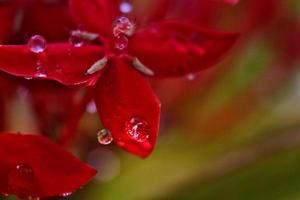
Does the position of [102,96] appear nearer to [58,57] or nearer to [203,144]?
[58,57]

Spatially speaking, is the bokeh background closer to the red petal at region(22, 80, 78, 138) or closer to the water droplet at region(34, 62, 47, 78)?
the red petal at region(22, 80, 78, 138)

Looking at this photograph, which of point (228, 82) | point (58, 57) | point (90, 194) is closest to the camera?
point (58, 57)

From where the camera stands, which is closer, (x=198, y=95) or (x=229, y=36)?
(x=229, y=36)

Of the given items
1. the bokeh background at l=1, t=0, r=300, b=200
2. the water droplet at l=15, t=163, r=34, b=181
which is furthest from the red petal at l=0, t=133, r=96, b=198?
the bokeh background at l=1, t=0, r=300, b=200

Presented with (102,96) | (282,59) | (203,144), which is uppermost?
(282,59)

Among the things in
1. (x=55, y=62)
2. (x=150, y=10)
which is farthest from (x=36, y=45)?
(x=150, y=10)

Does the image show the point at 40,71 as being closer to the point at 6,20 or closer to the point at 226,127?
Answer: the point at 6,20

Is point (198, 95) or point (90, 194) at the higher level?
point (198, 95)

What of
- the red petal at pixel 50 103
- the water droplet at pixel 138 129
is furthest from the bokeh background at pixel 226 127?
the water droplet at pixel 138 129

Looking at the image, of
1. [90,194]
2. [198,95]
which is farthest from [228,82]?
[90,194]
